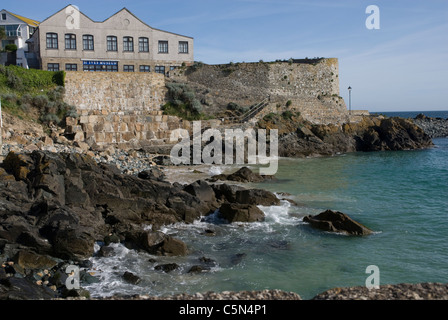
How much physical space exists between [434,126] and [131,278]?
6748cm

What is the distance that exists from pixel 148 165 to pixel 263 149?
1196cm

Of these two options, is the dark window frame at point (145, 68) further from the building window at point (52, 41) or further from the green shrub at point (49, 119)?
the green shrub at point (49, 119)

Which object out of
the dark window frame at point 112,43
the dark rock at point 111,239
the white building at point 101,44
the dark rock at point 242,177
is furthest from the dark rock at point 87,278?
the dark window frame at point 112,43

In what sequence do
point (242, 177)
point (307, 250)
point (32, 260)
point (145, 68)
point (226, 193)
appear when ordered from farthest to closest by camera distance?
point (145, 68) → point (242, 177) → point (226, 193) → point (307, 250) → point (32, 260)

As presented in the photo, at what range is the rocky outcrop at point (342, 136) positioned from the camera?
37406 mm

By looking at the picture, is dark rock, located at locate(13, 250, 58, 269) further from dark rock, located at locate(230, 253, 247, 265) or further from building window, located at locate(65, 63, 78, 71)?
building window, located at locate(65, 63, 78, 71)

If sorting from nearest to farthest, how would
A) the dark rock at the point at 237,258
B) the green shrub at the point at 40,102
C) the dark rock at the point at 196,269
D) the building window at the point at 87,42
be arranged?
the dark rock at the point at 196,269
the dark rock at the point at 237,258
the green shrub at the point at 40,102
the building window at the point at 87,42

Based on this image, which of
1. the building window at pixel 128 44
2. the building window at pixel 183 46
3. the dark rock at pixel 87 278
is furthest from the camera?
the building window at pixel 183 46

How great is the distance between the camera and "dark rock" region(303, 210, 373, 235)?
15.0 meters

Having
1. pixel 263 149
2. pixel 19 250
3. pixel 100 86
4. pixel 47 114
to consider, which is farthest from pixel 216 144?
pixel 19 250

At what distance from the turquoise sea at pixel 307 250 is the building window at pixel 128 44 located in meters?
23.2

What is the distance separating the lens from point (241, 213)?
16516 mm

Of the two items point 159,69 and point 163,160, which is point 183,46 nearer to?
point 159,69

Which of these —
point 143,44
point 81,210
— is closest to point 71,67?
point 143,44
